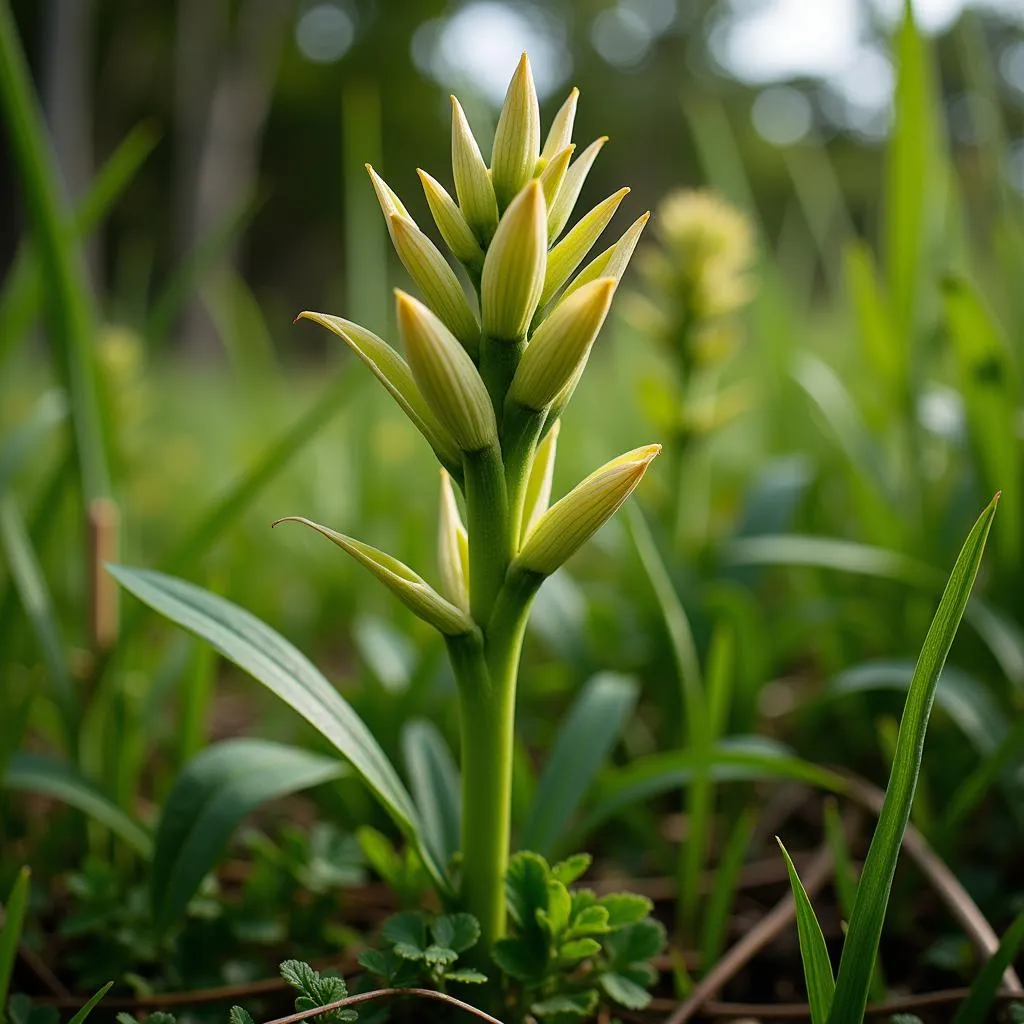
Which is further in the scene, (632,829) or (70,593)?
(70,593)

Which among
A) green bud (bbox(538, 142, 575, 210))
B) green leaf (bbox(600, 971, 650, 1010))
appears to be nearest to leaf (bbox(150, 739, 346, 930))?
green leaf (bbox(600, 971, 650, 1010))

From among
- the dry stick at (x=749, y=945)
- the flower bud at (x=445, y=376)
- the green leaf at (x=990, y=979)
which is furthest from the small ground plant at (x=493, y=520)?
the green leaf at (x=990, y=979)

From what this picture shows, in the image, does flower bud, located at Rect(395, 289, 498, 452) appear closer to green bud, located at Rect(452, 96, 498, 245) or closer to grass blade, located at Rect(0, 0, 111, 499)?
green bud, located at Rect(452, 96, 498, 245)

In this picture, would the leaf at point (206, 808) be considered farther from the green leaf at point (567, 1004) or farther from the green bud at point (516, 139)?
the green bud at point (516, 139)

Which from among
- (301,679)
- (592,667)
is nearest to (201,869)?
(301,679)

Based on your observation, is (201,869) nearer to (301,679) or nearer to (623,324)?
(301,679)
